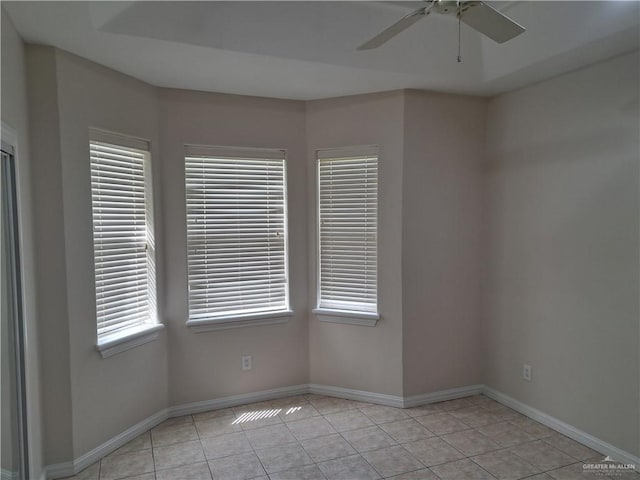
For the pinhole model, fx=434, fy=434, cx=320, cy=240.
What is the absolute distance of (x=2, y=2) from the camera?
204 cm

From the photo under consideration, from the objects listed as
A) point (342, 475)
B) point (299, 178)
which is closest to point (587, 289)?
point (342, 475)

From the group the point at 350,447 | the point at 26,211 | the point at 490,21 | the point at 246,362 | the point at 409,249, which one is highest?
the point at 490,21

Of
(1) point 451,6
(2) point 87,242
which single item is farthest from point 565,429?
(2) point 87,242

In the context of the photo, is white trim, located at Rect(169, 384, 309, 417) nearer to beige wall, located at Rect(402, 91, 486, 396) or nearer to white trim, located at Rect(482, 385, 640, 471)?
beige wall, located at Rect(402, 91, 486, 396)

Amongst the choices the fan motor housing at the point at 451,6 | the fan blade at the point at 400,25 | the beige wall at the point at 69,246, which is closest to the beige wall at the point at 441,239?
the fan blade at the point at 400,25

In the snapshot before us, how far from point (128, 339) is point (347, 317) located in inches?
66.7

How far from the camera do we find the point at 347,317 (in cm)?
366

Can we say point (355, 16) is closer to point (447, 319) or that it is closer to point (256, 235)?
point (256, 235)

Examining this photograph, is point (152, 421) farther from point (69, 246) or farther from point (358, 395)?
point (358, 395)

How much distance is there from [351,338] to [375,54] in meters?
2.23

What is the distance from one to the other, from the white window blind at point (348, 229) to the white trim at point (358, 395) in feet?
2.30

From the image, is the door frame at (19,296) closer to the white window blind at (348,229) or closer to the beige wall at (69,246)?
the beige wall at (69,246)

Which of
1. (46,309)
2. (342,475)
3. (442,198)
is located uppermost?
(442,198)

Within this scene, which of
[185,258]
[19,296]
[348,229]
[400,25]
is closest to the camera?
[400,25]
